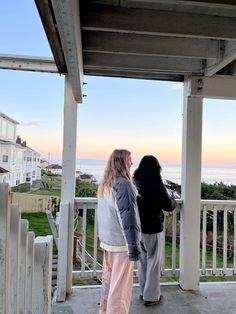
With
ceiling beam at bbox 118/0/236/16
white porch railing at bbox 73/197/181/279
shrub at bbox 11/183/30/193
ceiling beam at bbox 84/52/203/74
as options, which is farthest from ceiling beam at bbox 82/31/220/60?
white porch railing at bbox 73/197/181/279

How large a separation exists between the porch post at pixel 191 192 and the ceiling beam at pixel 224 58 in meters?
0.35

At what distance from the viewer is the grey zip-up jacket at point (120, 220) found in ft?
8.22

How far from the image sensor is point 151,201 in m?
3.25

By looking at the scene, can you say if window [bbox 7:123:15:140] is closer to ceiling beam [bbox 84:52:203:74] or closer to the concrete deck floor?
ceiling beam [bbox 84:52:203:74]

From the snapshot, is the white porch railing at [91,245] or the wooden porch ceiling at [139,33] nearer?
the wooden porch ceiling at [139,33]

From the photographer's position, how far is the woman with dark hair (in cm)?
325

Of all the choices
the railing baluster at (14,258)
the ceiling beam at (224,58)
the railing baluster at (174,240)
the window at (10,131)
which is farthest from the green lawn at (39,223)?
the ceiling beam at (224,58)

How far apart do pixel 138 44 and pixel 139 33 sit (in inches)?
10.9

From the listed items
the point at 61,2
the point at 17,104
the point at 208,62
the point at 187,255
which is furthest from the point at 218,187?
the point at 61,2

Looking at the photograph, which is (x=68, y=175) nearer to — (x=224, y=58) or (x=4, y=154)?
(x=4, y=154)

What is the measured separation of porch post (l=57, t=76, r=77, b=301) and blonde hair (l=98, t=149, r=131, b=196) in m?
0.96

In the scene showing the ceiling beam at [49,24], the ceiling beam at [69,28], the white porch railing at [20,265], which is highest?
the ceiling beam at [49,24]

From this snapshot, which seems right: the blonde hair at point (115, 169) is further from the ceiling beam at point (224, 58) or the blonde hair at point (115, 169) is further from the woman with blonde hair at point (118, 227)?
the ceiling beam at point (224, 58)

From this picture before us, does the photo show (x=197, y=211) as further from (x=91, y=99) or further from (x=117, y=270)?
(x=91, y=99)
